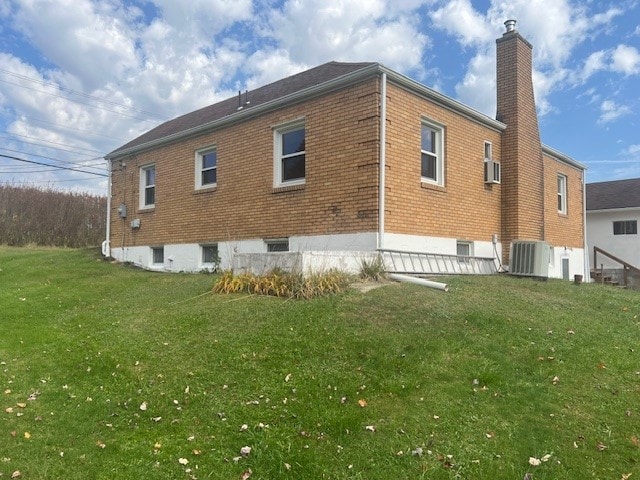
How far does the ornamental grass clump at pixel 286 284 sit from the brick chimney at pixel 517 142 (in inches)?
266

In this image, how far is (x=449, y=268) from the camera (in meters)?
11.2

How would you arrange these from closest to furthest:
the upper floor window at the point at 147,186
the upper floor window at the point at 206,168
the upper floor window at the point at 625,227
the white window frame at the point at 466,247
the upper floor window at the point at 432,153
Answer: the upper floor window at the point at 432,153
the white window frame at the point at 466,247
the upper floor window at the point at 206,168
the upper floor window at the point at 147,186
the upper floor window at the point at 625,227

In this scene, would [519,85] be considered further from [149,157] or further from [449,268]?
[149,157]

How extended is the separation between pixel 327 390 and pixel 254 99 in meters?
10.9

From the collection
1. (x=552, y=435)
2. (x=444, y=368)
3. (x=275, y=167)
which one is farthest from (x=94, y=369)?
(x=275, y=167)

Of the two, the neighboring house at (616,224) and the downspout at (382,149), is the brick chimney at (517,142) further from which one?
the neighboring house at (616,224)

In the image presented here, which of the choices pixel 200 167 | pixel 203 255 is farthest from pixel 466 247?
pixel 200 167

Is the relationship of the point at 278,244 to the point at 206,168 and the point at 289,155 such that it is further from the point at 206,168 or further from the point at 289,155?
the point at 206,168

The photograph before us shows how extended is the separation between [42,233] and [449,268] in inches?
917

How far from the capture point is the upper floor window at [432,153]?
11305 millimetres

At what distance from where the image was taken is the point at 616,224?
2398cm

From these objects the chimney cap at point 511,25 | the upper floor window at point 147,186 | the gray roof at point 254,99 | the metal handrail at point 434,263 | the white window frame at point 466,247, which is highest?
the chimney cap at point 511,25

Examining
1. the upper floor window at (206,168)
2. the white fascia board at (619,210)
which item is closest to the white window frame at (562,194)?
the white fascia board at (619,210)

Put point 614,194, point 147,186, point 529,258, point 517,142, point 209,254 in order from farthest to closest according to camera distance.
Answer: point 614,194 → point 147,186 → point 209,254 → point 517,142 → point 529,258
